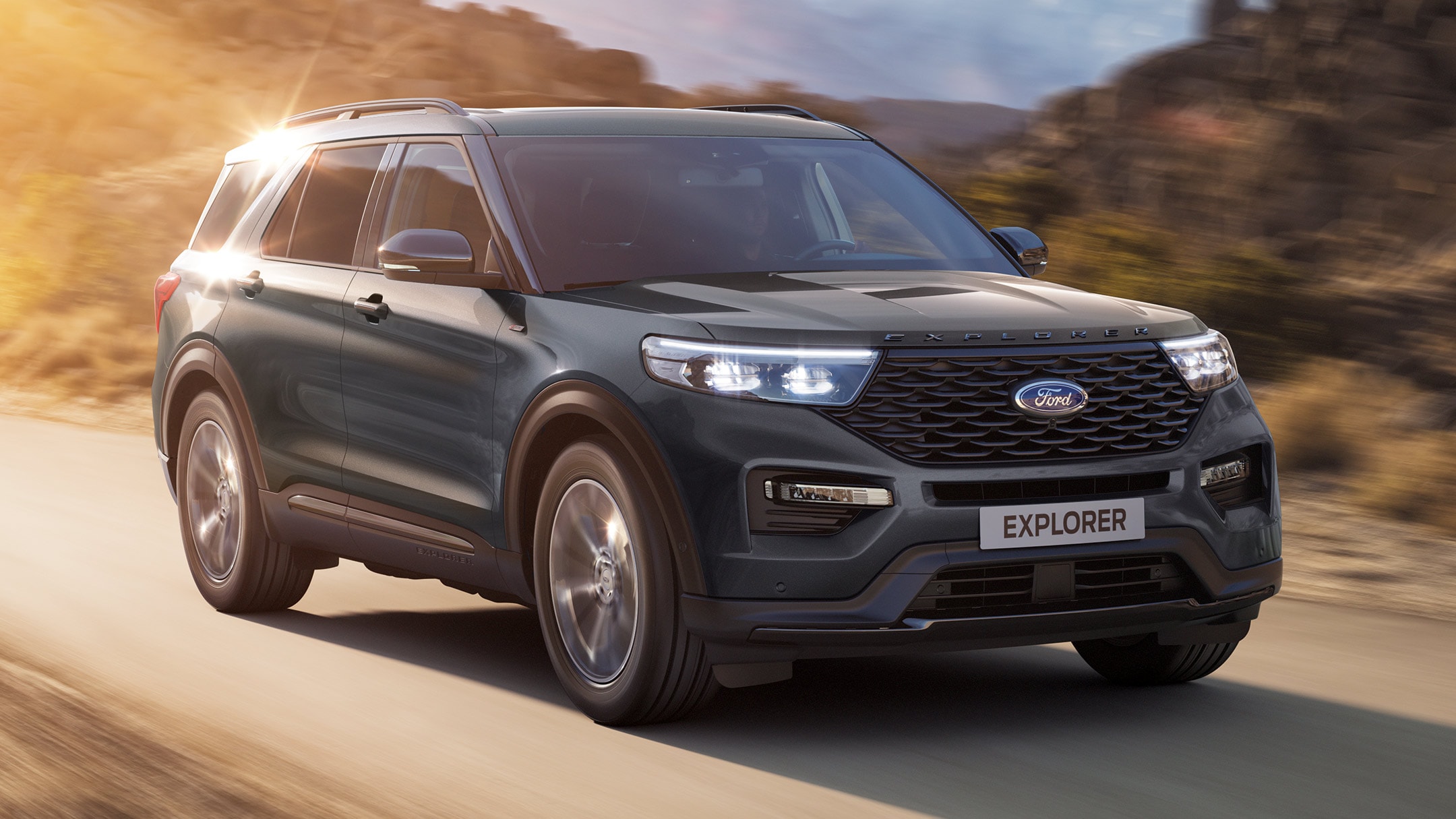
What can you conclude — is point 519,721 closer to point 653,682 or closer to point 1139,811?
point 653,682

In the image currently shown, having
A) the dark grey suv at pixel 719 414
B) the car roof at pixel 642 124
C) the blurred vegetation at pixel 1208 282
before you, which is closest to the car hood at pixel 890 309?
the dark grey suv at pixel 719 414

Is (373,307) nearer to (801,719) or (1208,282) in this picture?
(801,719)

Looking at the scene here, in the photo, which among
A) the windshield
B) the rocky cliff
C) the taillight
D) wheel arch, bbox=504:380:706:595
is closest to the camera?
wheel arch, bbox=504:380:706:595

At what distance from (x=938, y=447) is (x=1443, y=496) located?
5.39 metres

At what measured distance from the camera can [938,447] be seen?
500 cm

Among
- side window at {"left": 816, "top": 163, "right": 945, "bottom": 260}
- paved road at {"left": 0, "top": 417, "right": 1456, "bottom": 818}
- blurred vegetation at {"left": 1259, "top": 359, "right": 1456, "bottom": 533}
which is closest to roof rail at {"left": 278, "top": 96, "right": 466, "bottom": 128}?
side window at {"left": 816, "top": 163, "right": 945, "bottom": 260}

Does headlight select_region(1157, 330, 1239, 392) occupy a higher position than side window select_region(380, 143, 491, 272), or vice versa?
side window select_region(380, 143, 491, 272)

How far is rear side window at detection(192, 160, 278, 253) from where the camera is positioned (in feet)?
26.1

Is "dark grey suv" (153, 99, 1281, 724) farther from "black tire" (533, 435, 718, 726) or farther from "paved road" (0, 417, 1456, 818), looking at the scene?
"paved road" (0, 417, 1456, 818)

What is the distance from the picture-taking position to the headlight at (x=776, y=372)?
16.4 feet

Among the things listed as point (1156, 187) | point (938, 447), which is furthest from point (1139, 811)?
point (1156, 187)

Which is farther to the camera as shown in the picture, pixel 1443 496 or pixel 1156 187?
pixel 1156 187

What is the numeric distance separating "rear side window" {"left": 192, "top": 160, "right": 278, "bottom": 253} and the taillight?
159mm

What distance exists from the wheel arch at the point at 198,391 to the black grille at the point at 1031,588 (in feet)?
10.5
